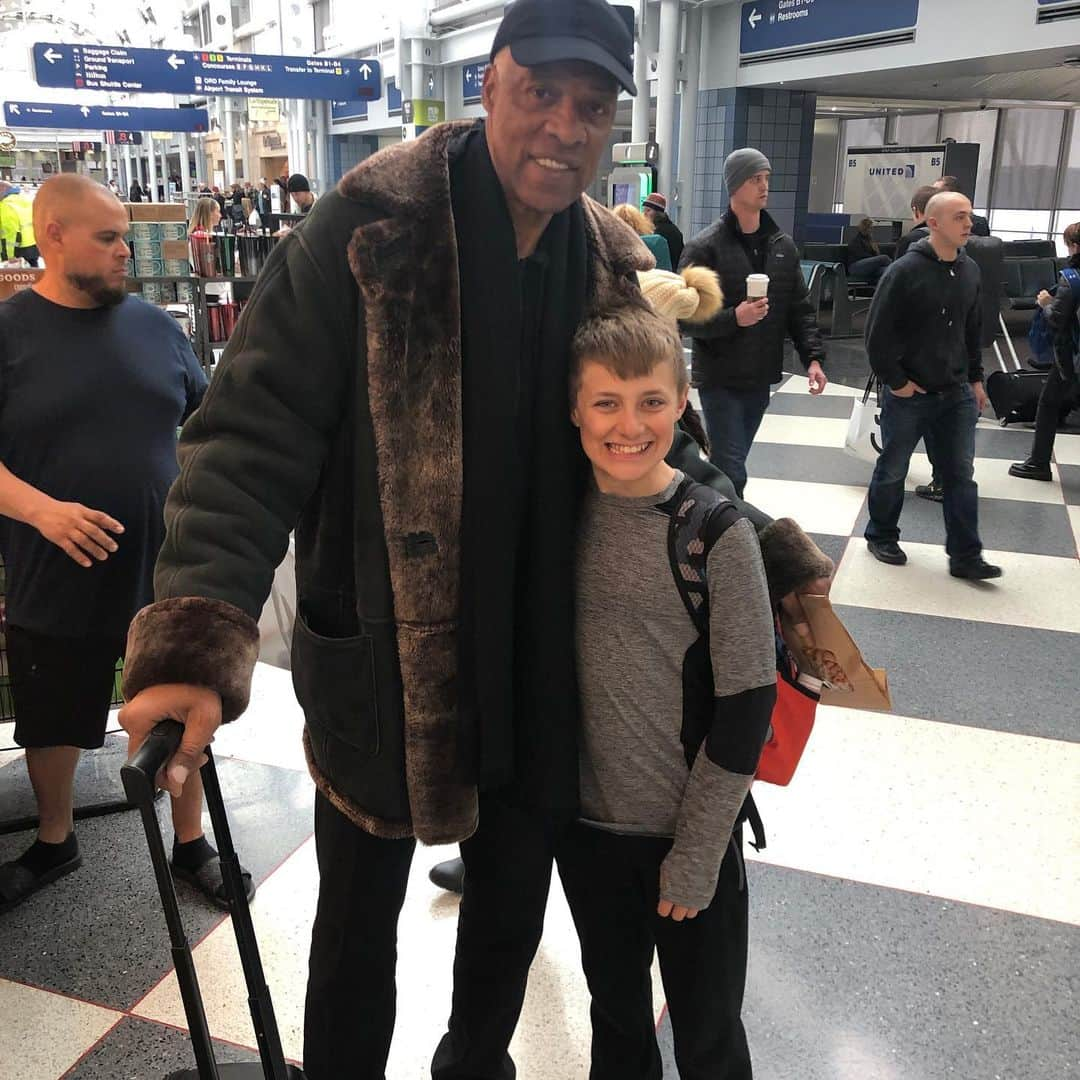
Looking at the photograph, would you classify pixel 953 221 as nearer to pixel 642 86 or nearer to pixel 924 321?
pixel 924 321

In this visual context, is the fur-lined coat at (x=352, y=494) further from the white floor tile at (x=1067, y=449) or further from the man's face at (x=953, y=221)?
the white floor tile at (x=1067, y=449)

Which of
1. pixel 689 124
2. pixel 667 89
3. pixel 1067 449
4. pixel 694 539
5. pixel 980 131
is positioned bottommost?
pixel 1067 449

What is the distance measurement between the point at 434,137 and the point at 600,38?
23 cm

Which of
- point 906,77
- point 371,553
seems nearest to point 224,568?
point 371,553

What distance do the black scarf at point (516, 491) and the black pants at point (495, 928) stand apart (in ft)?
0.29

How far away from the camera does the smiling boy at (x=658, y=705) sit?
1.20 metres

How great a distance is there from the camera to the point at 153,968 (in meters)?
2.04

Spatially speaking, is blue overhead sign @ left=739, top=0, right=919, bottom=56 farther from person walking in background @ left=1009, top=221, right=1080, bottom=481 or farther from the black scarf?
the black scarf

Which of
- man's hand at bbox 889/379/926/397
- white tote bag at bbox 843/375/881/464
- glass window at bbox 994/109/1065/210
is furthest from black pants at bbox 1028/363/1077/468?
glass window at bbox 994/109/1065/210

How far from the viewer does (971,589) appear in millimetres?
4176

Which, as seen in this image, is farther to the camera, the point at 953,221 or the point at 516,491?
the point at 953,221

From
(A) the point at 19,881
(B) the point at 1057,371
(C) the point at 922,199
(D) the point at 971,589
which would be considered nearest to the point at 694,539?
(A) the point at 19,881

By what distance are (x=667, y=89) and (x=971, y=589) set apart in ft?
29.6

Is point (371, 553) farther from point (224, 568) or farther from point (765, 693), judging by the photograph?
point (765, 693)
